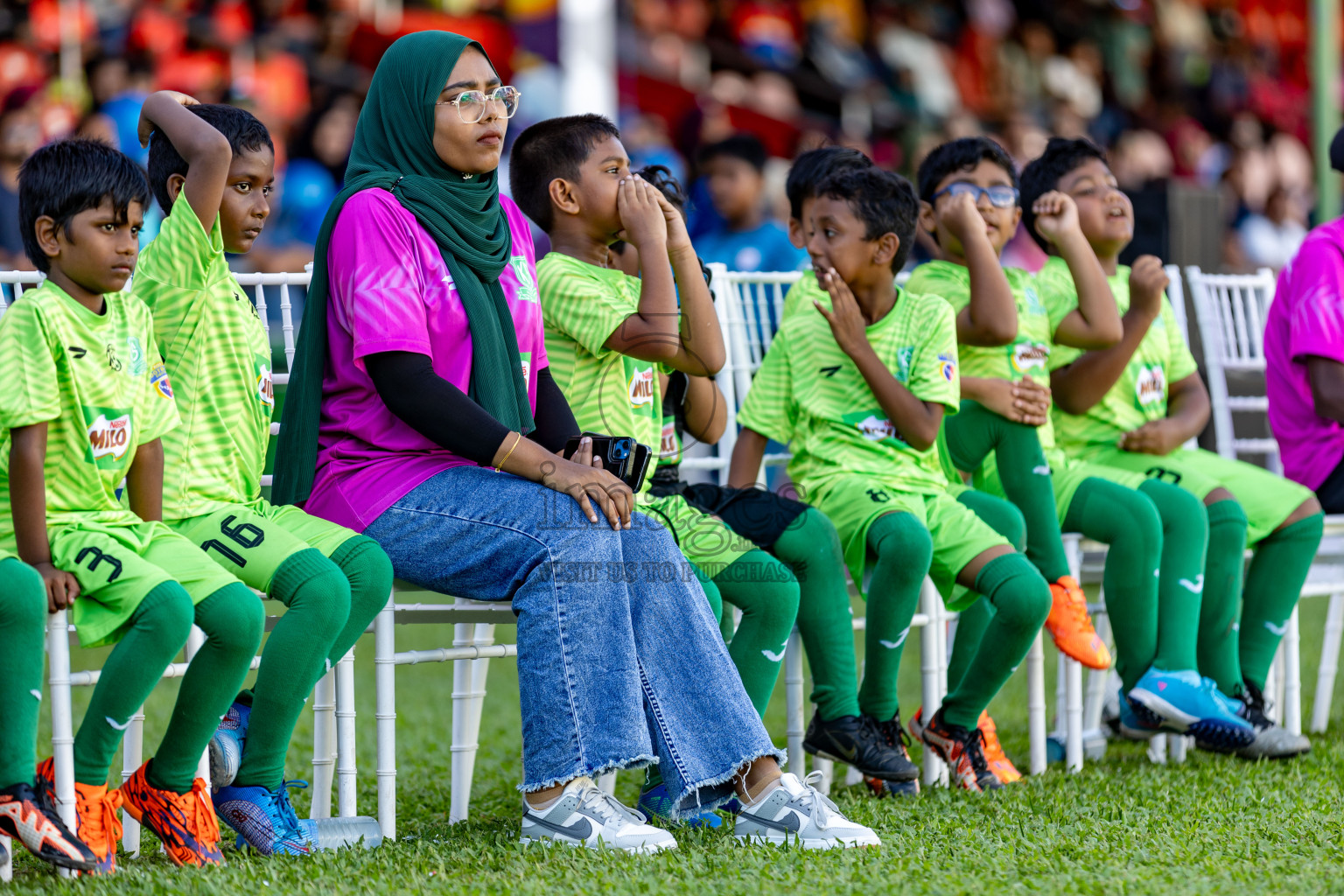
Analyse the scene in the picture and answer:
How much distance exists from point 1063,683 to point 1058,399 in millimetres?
681

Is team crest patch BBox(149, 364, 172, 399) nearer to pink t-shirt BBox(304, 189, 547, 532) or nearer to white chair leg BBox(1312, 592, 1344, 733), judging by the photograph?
pink t-shirt BBox(304, 189, 547, 532)

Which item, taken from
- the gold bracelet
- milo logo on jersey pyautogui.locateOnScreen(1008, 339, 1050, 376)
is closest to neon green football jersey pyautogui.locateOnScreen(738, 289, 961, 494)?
milo logo on jersey pyautogui.locateOnScreen(1008, 339, 1050, 376)

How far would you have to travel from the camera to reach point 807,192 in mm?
3557

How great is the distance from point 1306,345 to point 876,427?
1295 millimetres

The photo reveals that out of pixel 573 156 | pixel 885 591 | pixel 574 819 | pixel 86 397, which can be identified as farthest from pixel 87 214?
pixel 885 591

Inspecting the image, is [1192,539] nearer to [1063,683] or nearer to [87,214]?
[1063,683]

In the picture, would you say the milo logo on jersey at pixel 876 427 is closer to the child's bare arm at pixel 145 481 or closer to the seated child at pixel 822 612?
the seated child at pixel 822 612

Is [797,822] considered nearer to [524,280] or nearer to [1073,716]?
[524,280]

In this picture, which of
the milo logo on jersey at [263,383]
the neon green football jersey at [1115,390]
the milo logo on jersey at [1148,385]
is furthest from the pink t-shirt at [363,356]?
the milo logo on jersey at [1148,385]

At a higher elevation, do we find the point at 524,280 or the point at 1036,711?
the point at 524,280

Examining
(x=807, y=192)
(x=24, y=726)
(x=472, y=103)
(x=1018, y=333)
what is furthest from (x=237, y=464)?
(x=1018, y=333)

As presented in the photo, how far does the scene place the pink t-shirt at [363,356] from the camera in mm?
2660

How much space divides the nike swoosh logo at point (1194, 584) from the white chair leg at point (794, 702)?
93 centimetres

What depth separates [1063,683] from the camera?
3.68m
